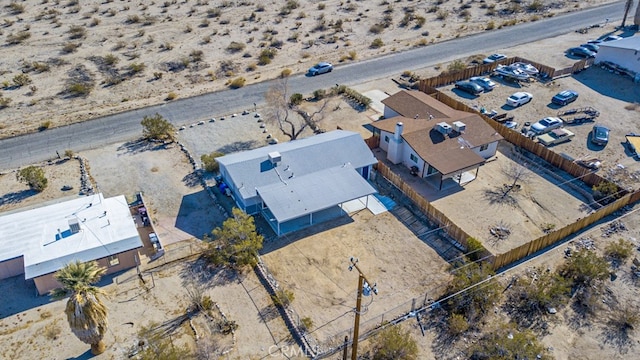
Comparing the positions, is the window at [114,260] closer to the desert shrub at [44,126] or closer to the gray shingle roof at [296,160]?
the gray shingle roof at [296,160]

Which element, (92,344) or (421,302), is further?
(421,302)

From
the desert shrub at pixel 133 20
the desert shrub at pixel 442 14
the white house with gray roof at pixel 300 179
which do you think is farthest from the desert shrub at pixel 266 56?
the desert shrub at pixel 442 14

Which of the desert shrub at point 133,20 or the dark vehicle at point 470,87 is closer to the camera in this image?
the dark vehicle at point 470,87

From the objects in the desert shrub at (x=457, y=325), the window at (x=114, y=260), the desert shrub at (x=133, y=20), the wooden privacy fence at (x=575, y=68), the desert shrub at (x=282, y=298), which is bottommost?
the desert shrub at (x=457, y=325)

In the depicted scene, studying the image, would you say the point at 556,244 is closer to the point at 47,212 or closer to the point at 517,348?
the point at 517,348

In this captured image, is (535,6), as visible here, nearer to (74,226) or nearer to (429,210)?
(429,210)

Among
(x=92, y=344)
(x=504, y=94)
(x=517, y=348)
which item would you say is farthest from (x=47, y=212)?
(x=504, y=94)

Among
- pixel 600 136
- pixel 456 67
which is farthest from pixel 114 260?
pixel 456 67
